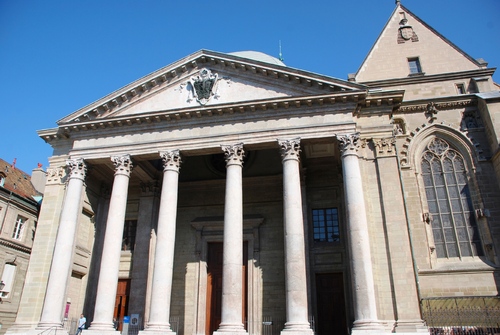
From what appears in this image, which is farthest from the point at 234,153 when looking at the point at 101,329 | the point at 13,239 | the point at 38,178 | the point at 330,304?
the point at 38,178

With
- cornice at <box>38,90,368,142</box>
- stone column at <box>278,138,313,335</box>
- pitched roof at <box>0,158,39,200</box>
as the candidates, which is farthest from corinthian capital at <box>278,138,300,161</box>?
pitched roof at <box>0,158,39,200</box>

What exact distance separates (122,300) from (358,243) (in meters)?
13.7

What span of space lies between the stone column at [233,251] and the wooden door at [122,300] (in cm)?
824

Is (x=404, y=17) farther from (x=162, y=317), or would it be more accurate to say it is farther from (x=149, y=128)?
(x=162, y=317)

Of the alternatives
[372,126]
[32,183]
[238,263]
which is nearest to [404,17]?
[372,126]

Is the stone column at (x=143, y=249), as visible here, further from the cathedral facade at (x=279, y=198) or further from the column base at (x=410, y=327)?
the column base at (x=410, y=327)

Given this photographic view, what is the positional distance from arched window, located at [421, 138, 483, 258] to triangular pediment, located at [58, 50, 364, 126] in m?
6.19

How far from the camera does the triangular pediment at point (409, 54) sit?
77.4 ft

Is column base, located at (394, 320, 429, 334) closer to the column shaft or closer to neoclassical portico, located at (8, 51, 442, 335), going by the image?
neoclassical portico, located at (8, 51, 442, 335)

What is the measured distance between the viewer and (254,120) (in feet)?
64.2

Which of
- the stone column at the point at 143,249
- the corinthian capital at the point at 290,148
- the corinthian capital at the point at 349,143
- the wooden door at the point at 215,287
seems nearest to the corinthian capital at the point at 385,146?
the corinthian capital at the point at 349,143

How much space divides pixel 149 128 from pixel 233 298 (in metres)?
9.42

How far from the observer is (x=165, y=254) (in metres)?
17.9

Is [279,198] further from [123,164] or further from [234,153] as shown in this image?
[123,164]
